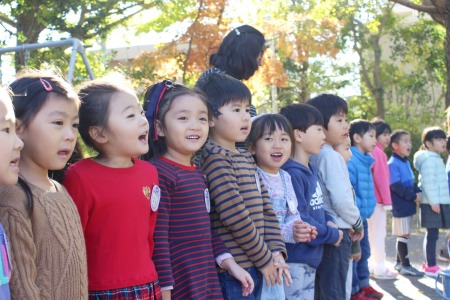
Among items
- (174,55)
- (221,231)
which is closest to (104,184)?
(221,231)

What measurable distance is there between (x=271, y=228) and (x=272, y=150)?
0.53 meters

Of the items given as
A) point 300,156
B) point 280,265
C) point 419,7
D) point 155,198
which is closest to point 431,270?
point 419,7

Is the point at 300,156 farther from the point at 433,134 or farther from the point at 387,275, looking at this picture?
the point at 433,134

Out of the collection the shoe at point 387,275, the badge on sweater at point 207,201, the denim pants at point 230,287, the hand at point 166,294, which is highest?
the badge on sweater at point 207,201

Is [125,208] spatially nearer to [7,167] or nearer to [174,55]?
[7,167]

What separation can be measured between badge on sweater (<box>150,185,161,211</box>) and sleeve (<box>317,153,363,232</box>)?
2120mm

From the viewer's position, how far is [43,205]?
2.24 meters

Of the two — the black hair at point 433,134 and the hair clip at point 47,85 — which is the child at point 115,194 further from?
the black hair at point 433,134

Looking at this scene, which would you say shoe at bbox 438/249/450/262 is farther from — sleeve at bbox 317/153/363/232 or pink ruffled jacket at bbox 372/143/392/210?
sleeve at bbox 317/153/363/232

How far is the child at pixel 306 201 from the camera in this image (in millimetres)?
3838

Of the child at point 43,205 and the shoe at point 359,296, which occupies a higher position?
the child at point 43,205

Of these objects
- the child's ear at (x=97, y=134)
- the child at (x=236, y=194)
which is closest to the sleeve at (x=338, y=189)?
the child at (x=236, y=194)

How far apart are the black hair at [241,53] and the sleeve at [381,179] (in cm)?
321

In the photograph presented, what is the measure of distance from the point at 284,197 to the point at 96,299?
5.10ft
